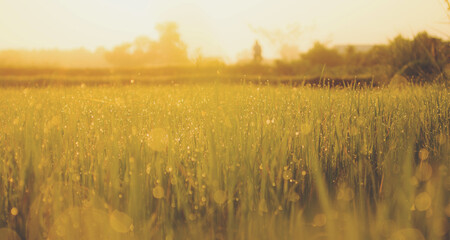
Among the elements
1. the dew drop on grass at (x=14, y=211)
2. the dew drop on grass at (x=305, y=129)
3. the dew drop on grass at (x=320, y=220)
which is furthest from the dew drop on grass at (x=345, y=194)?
the dew drop on grass at (x=14, y=211)

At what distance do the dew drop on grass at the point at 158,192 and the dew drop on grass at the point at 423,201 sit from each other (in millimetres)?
1138

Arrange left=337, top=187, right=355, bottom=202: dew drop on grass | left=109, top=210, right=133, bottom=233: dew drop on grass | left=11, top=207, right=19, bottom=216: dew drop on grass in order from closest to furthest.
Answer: left=109, top=210, right=133, bottom=233: dew drop on grass
left=11, top=207, right=19, bottom=216: dew drop on grass
left=337, top=187, right=355, bottom=202: dew drop on grass

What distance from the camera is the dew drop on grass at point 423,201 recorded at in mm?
1556

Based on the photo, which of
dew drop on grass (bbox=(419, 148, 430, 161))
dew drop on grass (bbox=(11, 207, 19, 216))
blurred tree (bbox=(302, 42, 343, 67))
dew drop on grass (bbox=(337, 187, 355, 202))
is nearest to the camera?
dew drop on grass (bbox=(11, 207, 19, 216))

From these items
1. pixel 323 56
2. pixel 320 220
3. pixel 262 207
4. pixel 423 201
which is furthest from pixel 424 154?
pixel 323 56

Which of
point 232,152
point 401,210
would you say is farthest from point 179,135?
point 401,210

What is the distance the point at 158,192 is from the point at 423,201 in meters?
1.20

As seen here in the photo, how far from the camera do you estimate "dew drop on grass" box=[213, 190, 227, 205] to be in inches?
59.7

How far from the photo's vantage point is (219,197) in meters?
1.53

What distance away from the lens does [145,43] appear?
26.1 metres

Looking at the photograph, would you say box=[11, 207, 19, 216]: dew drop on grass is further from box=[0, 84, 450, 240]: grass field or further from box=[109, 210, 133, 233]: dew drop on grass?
box=[109, 210, 133, 233]: dew drop on grass

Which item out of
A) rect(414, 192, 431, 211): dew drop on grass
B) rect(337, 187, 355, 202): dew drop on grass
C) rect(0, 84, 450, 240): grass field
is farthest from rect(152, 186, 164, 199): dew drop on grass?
rect(414, 192, 431, 211): dew drop on grass

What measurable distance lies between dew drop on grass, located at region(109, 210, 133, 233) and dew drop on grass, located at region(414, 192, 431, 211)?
4.10 ft

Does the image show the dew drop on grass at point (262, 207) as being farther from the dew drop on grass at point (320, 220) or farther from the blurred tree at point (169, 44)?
the blurred tree at point (169, 44)
